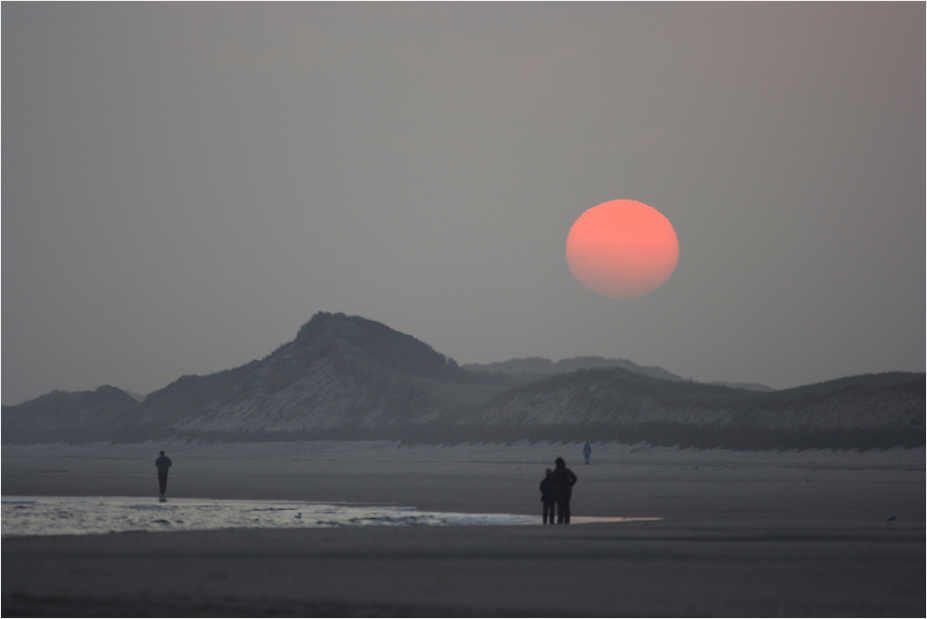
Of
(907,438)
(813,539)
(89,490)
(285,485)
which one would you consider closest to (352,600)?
(813,539)

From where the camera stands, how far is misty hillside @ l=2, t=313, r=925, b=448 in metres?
85.2

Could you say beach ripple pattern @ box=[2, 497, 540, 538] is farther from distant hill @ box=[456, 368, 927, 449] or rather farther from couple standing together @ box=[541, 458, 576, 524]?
distant hill @ box=[456, 368, 927, 449]

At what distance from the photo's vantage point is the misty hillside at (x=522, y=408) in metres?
85.2

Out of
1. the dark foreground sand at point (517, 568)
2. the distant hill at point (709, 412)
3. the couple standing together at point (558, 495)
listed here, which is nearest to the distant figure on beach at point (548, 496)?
the couple standing together at point (558, 495)

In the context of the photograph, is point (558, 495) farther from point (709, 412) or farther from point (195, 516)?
point (709, 412)

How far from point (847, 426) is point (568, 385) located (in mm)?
46898

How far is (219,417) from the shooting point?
579 ft

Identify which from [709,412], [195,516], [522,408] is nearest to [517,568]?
[195,516]

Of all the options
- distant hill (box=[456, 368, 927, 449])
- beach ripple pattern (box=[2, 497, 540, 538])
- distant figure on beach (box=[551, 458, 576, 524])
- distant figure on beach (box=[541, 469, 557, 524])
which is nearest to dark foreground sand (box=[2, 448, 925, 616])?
distant figure on beach (box=[551, 458, 576, 524])

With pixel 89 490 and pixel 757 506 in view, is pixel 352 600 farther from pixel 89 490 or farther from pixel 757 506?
pixel 89 490

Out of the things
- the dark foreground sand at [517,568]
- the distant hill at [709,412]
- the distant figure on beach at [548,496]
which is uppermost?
the distant hill at [709,412]

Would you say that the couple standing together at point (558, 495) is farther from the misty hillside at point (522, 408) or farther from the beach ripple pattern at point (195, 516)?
the misty hillside at point (522, 408)

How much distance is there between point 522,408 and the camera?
124312mm

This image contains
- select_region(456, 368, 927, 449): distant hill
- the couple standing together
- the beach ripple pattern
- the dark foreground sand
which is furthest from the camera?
select_region(456, 368, 927, 449): distant hill
